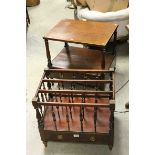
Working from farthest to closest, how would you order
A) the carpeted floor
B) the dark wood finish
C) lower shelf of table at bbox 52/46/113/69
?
lower shelf of table at bbox 52/46/113/69 → the carpeted floor → the dark wood finish

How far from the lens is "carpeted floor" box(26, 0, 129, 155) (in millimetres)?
2023

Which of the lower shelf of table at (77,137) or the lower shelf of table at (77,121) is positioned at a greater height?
the lower shelf of table at (77,121)

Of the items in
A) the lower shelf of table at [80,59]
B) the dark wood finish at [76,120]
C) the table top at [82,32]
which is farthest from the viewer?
the lower shelf of table at [80,59]

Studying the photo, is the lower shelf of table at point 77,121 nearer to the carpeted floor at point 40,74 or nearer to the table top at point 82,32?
the carpeted floor at point 40,74

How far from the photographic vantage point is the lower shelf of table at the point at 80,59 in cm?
253

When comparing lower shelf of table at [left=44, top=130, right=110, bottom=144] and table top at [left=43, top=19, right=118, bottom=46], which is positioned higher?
table top at [left=43, top=19, right=118, bottom=46]

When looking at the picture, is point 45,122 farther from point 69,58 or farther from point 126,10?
point 126,10

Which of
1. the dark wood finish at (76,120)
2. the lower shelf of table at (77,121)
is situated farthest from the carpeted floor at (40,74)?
the lower shelf of table at (77,121)

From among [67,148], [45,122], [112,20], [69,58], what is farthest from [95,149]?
[112,20]

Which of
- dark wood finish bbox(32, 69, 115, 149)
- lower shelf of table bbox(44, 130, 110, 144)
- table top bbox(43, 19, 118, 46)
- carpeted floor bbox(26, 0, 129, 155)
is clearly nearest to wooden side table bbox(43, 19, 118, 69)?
table top bbox(43, 19, 118, 46)

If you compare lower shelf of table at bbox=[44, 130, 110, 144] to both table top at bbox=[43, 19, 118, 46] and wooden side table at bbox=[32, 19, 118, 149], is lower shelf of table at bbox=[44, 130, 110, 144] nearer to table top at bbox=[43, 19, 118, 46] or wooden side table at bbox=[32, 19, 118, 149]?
wooden side table at bbox=[32, 19, 118, 149]

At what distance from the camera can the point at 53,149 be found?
204cm

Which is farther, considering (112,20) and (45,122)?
(112,20)
